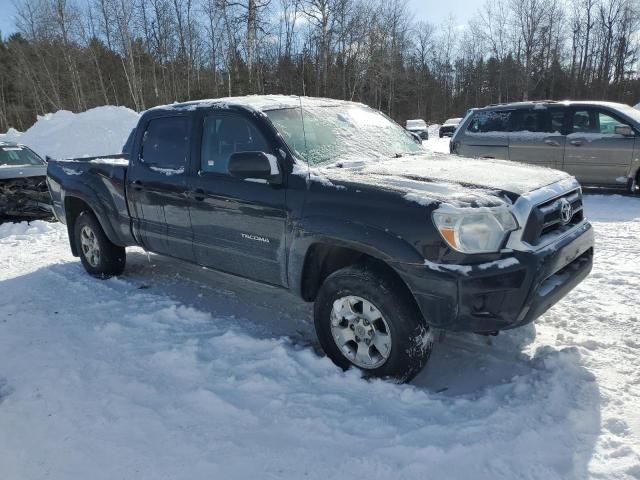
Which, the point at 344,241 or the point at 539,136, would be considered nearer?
the point at 344,241

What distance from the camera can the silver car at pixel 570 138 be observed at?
861 centimetres

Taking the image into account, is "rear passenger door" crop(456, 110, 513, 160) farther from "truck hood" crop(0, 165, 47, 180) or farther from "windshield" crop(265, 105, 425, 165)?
"truck hood" crop(0, 165, 47, 180)

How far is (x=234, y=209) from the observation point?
3.87m

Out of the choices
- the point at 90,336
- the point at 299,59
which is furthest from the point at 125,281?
the point at 299,59

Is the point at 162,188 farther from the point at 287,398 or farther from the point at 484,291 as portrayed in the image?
the point at 484,291

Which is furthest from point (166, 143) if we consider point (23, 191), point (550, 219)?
point (23, 191)

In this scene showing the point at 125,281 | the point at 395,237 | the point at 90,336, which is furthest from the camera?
the point at 125,281

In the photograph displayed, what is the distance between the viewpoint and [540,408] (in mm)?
2836

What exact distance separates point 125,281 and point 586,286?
4.72 metres

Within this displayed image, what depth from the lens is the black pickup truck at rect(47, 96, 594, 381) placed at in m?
2.80

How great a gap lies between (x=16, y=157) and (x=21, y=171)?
1087mm

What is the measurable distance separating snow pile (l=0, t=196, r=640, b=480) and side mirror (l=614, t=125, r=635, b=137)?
4938 millimetres

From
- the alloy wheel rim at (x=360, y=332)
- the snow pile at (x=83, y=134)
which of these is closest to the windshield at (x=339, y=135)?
the alloy wheel rim at (x=360, y=332)

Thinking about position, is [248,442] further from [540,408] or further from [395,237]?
[540,408]
